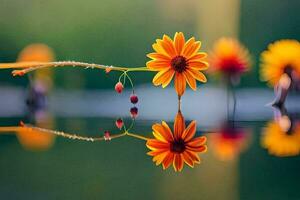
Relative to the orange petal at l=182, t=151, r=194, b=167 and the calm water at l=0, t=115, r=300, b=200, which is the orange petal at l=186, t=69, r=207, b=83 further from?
the orange petal at l=182, t=151, r=194, b=167

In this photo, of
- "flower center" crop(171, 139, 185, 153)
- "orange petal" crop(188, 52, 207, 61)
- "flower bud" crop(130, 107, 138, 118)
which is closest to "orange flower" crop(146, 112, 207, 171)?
"flower center" crop(171, 139, 185, 153)

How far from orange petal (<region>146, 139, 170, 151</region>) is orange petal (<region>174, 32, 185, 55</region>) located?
25.3 inches

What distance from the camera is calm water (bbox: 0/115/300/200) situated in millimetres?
660

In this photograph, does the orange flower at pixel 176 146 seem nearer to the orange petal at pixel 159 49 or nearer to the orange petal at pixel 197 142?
the orange petal at pixel 197 142

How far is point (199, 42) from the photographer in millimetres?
1727

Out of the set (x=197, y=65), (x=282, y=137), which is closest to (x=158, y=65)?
(x=197, y=65)

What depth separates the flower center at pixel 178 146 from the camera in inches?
36.0

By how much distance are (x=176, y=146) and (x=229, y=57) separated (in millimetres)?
939

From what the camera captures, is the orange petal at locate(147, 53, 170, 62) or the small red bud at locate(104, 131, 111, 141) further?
the orange petal at locate(147, 53, 170, 62)

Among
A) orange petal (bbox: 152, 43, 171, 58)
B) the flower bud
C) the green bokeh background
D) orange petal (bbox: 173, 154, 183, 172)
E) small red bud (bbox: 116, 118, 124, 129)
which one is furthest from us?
the green bokeh background

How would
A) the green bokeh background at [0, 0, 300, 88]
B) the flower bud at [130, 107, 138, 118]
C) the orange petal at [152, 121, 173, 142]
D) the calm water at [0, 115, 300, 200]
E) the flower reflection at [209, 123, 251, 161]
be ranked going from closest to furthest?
the calm water at [0, 115, 300, 200] → the flower reflection at [209, 123, 251, 161] → the orange petal at [152, 121, 173, 142] → the flower bud at [130, 107, 138, 118] → the green bokeh background at [0, 0, 300, 88]

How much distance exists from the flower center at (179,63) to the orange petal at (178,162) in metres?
0.79

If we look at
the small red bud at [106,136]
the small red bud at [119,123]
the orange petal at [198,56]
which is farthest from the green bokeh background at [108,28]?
the small red bud at [106,136]

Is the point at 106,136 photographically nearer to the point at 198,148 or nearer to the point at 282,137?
the point at 198,148
